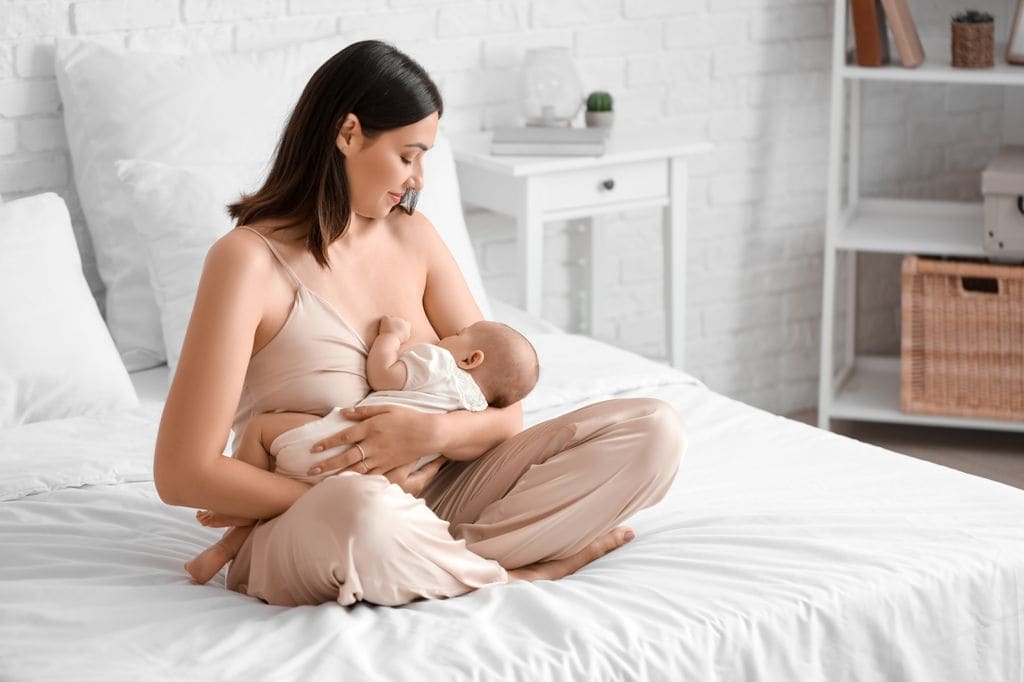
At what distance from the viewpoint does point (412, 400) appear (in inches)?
65.8

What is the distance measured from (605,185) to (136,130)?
0.94m

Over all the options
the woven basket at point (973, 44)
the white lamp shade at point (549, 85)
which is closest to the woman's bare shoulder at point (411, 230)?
the white lamp shade at point (549, 85)

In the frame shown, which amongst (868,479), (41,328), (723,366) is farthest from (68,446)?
(723,366)

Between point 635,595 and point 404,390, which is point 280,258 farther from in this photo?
point 635,595

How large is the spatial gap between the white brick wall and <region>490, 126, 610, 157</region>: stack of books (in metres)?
0.25

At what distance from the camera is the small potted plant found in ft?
9.87

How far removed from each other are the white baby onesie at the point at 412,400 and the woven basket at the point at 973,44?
1.89m

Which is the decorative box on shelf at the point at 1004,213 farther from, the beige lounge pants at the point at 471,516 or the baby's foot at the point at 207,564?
the baby's foot at the point at 207,564

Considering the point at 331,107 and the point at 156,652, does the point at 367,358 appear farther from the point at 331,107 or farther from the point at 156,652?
the point at 156,652

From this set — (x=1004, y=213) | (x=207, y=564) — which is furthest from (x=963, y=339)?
(x=207, y=564)

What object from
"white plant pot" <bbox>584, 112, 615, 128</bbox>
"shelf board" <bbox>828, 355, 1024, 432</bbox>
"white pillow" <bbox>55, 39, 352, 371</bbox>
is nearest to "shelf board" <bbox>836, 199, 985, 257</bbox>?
"shelf board" <bbox>828, 355, 1024, 432</bbox>

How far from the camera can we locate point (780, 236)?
142 inches

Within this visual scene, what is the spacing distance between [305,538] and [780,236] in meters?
2.33

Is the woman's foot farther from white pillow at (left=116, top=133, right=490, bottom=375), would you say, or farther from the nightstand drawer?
the nightstand drawer
